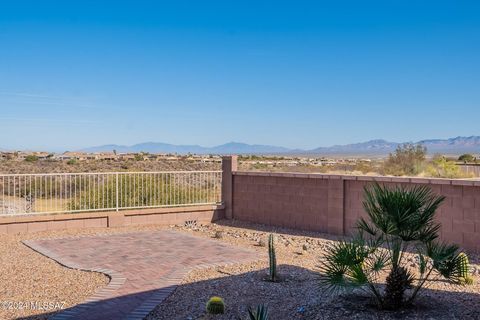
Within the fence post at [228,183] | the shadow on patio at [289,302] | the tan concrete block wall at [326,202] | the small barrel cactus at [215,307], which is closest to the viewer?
the shadow on patio at [289,302]

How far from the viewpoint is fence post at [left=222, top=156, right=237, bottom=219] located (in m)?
16.1

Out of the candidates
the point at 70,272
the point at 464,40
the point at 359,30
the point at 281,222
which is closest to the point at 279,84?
the point at 464,40

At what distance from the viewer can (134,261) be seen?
373 inches

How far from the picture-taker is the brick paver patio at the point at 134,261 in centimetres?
649

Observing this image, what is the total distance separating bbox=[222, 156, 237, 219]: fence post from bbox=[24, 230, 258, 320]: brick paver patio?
3102mm

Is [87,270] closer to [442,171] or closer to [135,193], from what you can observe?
[135,193]

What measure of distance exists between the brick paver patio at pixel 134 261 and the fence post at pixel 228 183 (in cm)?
310

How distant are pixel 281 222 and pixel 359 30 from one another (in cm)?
2504

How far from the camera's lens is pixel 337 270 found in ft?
18.2

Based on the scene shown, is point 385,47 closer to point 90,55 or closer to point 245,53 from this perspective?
point 245,53

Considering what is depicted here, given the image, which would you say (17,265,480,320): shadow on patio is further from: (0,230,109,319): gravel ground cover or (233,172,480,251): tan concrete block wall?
(233,172,480,251): tan concrete block wall

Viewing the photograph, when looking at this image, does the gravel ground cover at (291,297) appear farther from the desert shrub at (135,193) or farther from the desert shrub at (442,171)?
the desert shrub at (442,171)

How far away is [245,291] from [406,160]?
16631 millimetres

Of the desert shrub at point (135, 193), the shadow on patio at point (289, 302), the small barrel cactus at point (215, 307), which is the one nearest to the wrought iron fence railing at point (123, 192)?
the desert shrub at point (135, 193)
